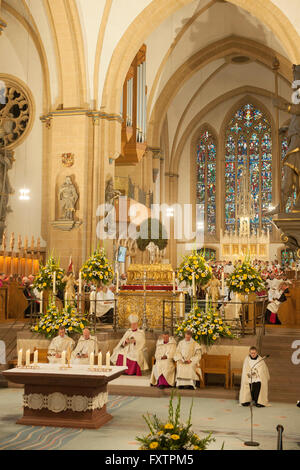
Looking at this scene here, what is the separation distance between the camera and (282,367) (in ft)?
35.7

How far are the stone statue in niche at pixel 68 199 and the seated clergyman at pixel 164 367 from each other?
7168 mm

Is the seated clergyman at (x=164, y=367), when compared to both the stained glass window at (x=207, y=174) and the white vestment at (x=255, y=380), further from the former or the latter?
the stained glass window at (x=207, y=174)

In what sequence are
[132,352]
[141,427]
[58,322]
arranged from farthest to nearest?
[58,322] → [132,352] → [141,427]

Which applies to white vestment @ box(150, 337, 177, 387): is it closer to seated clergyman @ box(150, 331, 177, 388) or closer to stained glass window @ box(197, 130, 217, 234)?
seated clergyman @ box(150, 331, 177, 388)

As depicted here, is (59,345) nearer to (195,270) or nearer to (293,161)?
(195,270)

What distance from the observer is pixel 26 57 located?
19859 millimetres

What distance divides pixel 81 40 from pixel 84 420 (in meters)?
13.0

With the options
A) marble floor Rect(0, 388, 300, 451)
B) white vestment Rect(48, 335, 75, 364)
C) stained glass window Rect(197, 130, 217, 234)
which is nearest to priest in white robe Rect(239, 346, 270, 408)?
marble floor Rect(0, 388, 300, 451)

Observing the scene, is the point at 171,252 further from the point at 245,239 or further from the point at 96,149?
the point at 96,149

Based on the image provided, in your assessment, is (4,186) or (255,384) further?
(4,186)

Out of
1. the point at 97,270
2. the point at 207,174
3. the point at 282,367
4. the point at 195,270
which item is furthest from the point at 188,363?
the point at 207,174

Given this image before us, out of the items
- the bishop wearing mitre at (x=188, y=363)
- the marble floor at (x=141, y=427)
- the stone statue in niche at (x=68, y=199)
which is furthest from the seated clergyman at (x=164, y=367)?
the stone statue in niche at (x=68, y=199)

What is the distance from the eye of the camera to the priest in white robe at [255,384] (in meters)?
9.59

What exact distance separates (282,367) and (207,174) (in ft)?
76.9
